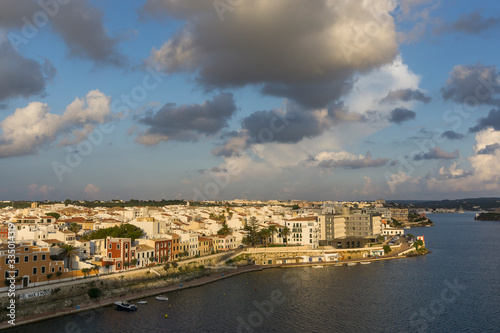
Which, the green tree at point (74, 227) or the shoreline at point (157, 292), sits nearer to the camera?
the shoreline at point (157, 292)

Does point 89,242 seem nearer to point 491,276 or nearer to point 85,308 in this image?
point 85,308

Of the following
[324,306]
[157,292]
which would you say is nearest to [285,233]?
[324,306]

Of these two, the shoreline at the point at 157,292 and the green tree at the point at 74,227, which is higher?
the green tree at the point at 74,227

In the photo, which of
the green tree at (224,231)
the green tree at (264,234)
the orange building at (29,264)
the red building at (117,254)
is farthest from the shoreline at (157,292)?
the green tree at (224,231)

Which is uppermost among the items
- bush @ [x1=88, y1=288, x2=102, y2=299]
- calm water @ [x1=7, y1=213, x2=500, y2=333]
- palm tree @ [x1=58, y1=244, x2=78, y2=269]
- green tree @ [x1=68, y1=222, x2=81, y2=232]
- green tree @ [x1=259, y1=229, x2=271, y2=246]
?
green tree @ [x1=68, y1=222, x2=81, y2=232]

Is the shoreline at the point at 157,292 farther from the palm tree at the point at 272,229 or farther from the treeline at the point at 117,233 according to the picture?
the palm tree at the point at 272,229

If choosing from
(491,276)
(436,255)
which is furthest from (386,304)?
(436,255)

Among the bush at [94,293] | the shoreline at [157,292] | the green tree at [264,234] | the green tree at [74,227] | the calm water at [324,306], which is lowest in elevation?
the calm water at [324,306]

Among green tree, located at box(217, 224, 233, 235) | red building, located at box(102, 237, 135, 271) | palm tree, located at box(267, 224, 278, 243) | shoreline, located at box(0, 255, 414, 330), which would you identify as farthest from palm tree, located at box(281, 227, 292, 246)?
red building, located at box(102, 237, 135, 271)

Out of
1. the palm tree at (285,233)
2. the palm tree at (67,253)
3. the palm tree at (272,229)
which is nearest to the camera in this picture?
the palm tree at (67,253)

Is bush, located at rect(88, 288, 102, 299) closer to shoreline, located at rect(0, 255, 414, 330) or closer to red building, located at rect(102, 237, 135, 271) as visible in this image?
shoreline, located at rect(0, 255, 414, 330)
